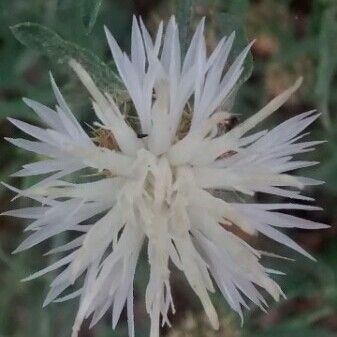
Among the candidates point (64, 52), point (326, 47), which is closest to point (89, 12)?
point (64, 52)

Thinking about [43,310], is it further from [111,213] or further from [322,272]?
[111,213]

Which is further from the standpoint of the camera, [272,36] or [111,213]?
[272,36]

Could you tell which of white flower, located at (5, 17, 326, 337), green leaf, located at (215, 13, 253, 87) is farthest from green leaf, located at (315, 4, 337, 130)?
white flower, located at (5, 17, 326, 337)

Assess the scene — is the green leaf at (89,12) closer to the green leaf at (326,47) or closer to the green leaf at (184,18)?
the green leaf at (184,18)

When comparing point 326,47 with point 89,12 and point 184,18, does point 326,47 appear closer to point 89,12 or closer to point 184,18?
point 184,18

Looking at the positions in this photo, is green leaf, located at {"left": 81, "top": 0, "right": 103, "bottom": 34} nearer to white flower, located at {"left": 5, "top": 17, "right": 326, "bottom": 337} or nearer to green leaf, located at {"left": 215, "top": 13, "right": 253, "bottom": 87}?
white flower, located at {"left": 5, "top": 17, "right": 326, "bottom": 337}

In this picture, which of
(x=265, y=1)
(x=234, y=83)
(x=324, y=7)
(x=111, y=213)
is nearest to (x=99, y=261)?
(x=111, y=213)

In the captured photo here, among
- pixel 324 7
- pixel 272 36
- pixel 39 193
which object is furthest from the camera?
pixel 272 36

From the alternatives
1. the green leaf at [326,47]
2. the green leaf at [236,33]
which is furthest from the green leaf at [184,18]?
the green leaf at [326,47]
